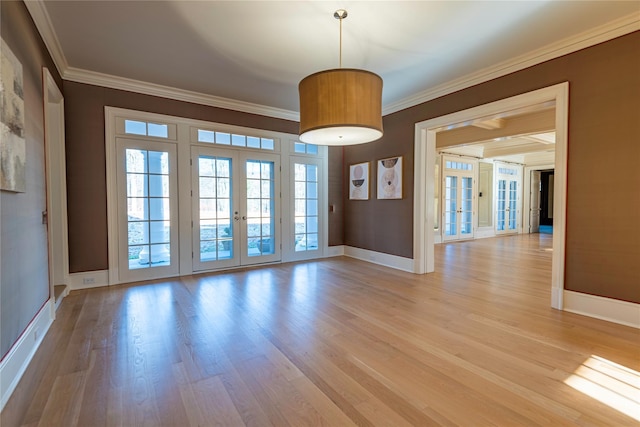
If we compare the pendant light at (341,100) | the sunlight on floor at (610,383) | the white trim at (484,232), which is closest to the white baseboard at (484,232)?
the white trim at (484,232)

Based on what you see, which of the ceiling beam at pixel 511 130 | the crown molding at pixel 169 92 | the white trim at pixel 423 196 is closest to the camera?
the crown molding at pixel 169 92

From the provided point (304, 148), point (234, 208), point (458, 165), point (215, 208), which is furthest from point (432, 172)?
point (458, 165)

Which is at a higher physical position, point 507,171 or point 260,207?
point 507,171

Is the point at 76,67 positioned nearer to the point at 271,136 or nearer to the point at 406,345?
the point at 271,136

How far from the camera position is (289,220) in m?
5.89

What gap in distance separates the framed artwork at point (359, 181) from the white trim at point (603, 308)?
347 cm

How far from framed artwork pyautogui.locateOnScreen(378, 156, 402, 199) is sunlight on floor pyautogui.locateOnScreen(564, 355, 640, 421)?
341 centimetres

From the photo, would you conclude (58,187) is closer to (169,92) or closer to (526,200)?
(169,92)

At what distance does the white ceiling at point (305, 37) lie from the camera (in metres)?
2.68

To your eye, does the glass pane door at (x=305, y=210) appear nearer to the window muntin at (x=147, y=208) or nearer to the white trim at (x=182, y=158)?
the white trim at (x=182, y=158)

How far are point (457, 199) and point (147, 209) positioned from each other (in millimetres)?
8183

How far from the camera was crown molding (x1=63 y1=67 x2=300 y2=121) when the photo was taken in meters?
4.02

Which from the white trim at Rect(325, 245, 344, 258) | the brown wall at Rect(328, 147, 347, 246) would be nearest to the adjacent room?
the white trim at Rect(325, 245, 344, 258)

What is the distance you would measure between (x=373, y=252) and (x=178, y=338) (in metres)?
3.95
